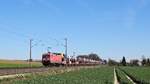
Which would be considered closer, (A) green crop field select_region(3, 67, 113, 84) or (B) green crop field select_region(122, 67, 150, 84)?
(A) green crop field select_region(3, 67, 113, 84)

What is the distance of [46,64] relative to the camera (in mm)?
103375

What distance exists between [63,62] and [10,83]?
8147 centimetres

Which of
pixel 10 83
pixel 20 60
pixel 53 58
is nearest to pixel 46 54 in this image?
pixel 53 58

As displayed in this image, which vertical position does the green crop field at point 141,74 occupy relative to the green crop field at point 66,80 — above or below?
below

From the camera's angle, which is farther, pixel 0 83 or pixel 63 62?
pixel 63 62

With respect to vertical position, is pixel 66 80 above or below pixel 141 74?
above

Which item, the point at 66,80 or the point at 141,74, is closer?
the point at 66,80

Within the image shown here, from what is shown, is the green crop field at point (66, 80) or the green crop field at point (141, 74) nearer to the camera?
the green crop field at point (66, 80)

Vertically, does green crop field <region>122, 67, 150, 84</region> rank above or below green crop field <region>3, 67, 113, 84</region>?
below

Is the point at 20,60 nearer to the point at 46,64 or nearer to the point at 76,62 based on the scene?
the point at 76,62

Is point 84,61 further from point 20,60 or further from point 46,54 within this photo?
point 46,54

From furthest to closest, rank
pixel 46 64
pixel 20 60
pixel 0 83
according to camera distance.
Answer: pixel 20 60
pixel 46 64
pixel 0 83

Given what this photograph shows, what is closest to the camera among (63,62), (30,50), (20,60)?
(30,50)

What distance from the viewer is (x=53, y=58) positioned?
101688mm
